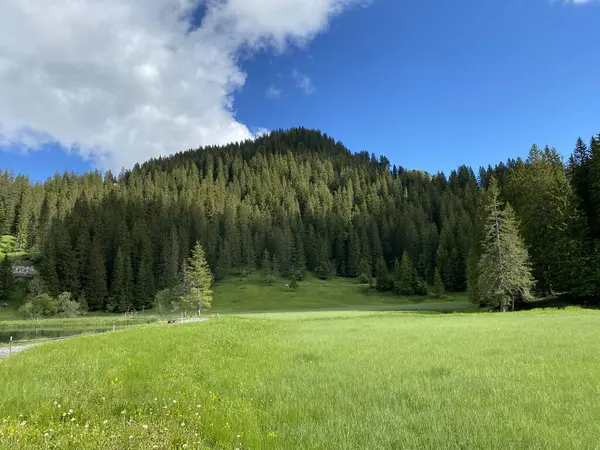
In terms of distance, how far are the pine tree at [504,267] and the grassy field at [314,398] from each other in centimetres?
3922

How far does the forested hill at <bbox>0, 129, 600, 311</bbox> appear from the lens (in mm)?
59875

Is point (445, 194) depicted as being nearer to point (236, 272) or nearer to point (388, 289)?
point (388, 289)

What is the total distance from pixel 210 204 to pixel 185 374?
180 metres

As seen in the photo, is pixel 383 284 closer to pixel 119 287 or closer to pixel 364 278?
pixel 364 278

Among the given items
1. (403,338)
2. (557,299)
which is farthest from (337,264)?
(403,338)

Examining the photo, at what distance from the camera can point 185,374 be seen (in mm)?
14047

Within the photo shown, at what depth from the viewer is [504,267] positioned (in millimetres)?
55188

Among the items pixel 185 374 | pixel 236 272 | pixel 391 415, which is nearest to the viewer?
pixel 391 415

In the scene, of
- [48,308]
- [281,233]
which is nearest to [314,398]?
[48,308]

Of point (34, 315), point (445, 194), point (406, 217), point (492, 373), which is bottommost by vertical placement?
point (34, 315)

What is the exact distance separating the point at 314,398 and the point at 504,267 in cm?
5322

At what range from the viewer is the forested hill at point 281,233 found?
196 feet

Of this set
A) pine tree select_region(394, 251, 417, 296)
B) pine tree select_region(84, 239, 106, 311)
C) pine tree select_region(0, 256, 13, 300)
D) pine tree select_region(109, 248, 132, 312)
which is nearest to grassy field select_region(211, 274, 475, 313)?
pine tree select_region(394, 251, 417, 296)

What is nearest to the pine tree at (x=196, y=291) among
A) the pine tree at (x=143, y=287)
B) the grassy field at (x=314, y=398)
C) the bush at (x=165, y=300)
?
the bush at (x=165, y=300)
